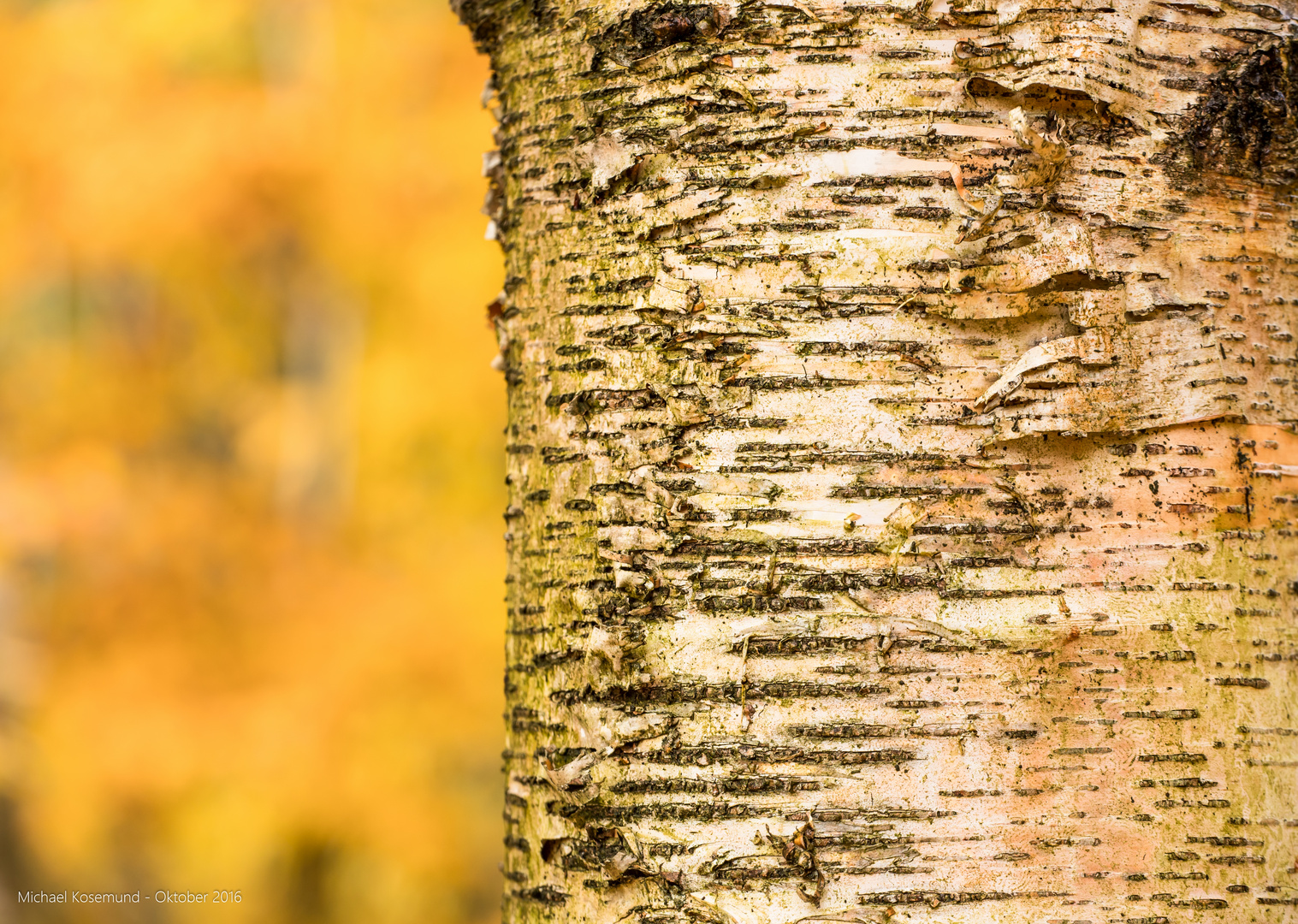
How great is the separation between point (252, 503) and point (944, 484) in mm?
4970

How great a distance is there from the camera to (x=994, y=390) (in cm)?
82

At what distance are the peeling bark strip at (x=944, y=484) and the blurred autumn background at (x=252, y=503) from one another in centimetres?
367

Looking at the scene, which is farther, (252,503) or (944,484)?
(252,503)

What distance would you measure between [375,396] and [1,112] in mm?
2173

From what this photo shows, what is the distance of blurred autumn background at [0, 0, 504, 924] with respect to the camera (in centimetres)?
448

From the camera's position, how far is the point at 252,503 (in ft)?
17.2

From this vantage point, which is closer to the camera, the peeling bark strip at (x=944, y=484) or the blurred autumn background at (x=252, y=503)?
the peeling bark strip at (x=944, y=484)

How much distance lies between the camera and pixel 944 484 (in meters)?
0.83

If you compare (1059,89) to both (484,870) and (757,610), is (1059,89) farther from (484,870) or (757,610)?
(484,870)

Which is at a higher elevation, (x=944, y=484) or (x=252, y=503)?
(x=252, y=503)

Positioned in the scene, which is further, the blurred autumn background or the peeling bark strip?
the blurred autumn background

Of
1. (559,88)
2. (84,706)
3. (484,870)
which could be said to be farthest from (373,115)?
(559,88)

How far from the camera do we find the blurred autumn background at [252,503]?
4477 mm

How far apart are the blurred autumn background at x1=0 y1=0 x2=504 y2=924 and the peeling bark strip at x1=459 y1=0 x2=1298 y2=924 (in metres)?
3.67
